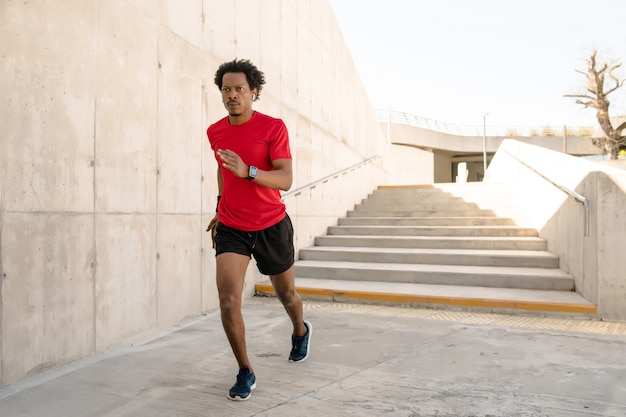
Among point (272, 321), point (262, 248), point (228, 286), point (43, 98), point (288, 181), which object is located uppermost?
point (43, 98)

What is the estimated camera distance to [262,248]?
8.93 ft

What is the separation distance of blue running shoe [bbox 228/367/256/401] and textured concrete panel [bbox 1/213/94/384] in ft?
4.15

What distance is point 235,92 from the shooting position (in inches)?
103

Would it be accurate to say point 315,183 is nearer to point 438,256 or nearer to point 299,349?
point 438,256

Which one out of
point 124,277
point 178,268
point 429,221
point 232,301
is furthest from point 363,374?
point 429,221

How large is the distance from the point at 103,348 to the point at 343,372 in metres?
1.71

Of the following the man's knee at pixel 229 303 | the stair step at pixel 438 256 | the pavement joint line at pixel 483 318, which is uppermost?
the man's knee at pixel 229 303

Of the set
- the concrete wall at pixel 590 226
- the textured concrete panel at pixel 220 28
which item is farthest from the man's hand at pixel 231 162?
the concrete wall at pixel 590 226

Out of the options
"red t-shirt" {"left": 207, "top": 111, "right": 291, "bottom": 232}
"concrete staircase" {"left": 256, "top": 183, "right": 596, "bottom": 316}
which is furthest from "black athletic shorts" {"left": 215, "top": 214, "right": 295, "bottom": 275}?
"concrete staircase" {"left": 256, "top": 183, "right": 596, "bottom": 316}

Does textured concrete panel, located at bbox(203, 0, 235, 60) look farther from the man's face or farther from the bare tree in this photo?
the bare tree

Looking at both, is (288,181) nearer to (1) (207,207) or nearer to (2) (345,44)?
(1) (207,207)

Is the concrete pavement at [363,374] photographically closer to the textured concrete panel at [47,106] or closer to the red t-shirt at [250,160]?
the red t-shirt at [250,160]

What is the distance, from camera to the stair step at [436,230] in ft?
22.4

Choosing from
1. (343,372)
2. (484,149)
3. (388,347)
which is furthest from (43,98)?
(484,149)
